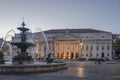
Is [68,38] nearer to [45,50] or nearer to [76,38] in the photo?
[76,38]

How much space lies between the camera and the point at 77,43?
113 metres

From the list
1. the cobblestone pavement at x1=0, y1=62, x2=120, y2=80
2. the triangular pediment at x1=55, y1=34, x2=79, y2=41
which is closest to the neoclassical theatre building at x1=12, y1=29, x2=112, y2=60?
the triangular pediment at x1=55, y1=34, x2=79, y2=41

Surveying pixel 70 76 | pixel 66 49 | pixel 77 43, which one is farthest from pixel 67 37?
pixel 70 76

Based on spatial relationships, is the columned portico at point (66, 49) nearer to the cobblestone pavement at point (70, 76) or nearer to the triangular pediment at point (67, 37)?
the triangular pediment at point (67, 37)

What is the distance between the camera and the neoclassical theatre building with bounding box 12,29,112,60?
367ft

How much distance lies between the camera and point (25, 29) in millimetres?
29891

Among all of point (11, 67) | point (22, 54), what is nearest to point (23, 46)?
point (22, 54)

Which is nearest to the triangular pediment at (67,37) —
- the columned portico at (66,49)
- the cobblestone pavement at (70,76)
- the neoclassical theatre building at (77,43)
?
the neoclassical theatre building at (77,43)

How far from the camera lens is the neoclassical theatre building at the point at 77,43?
112 meters

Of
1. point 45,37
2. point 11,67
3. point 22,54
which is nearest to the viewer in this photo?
point 11,67

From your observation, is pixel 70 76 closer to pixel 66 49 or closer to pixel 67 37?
pixel 67 37

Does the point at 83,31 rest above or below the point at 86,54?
above

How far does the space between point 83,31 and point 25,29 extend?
283ft

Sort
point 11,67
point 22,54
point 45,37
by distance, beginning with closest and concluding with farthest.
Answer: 1. point 11,67
2. point 22,54
3. point 45,37
